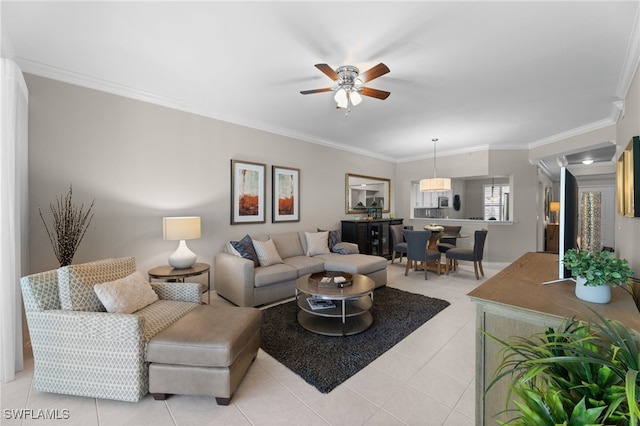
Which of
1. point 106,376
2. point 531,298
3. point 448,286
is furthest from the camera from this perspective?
point 448,286

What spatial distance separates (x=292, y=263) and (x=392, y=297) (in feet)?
5.07

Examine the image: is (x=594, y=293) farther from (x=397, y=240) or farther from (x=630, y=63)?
(x=397, y=240)

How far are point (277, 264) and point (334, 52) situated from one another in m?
2.77

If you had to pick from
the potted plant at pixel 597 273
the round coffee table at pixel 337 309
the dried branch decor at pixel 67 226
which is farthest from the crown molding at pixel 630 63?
the dried branch decor at pixel 67 226

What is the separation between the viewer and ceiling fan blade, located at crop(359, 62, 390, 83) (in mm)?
2185

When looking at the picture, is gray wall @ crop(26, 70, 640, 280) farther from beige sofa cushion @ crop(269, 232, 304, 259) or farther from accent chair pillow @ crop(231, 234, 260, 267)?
accent chair pillow @ crop(231, 234, 260, 267)

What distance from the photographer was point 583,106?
3615mm

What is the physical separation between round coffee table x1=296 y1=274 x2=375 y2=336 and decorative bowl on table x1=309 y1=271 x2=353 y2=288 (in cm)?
4

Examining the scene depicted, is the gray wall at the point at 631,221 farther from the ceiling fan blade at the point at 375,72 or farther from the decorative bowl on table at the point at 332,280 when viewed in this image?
the decorative bowl on table at the point at 332,280

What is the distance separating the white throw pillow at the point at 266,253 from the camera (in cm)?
383

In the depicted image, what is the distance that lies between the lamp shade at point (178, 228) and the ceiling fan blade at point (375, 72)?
2506mm

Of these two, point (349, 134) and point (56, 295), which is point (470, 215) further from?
point (56, 295)

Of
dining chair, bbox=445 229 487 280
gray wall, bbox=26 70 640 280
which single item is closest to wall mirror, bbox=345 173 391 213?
gray wall, bbox=26 70 640 280

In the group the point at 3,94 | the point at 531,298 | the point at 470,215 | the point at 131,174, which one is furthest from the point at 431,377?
the point at 470,215
